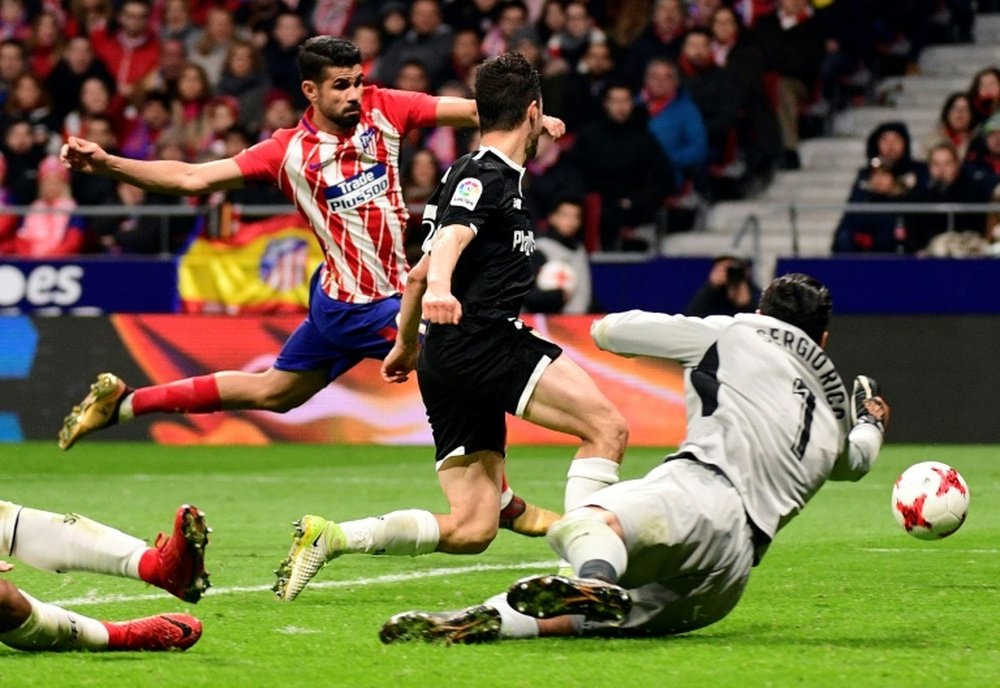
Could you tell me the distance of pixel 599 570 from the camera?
595 cm

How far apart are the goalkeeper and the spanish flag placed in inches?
388

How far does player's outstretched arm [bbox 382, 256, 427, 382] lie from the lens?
282 inches

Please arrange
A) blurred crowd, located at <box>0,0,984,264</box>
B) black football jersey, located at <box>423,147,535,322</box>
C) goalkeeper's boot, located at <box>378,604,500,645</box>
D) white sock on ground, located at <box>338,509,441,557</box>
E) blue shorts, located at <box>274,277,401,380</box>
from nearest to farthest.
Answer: goalkeeper's boot, located at <box>378,604,500,645</box>, black football jersey, located at <box>423,147,535,322</box>, white sock on ground, located at <box>338,509,441,557</box>, blue shorts, located at <box>274,277,401,380</box>, blurred crowd, located at <box>0,0,984,264</box>

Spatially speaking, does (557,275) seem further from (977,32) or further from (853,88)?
(977,32)

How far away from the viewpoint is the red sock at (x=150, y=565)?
19.5 feet

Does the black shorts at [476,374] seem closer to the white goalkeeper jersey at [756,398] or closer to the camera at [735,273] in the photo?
the white goalkeeper jersey at [756,398]

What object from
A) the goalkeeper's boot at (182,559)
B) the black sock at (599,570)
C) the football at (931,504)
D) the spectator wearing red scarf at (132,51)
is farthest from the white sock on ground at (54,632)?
the spectator wearing red scarf at (132,51)

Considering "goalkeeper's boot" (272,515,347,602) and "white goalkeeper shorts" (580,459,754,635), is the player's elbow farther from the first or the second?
"white goalkeeper shorts" (580,459,754,635)

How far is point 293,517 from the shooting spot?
11.0 metres

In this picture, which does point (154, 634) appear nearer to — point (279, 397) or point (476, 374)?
point (476, 374)

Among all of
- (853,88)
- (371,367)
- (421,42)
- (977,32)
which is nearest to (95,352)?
(371,367)

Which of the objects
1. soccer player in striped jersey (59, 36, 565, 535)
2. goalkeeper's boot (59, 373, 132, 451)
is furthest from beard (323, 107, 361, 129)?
goalkeeper's boot (59, 373, 132, 451)

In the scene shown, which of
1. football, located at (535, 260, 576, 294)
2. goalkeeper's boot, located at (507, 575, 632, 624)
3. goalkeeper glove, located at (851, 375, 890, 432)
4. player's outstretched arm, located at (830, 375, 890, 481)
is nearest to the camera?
goalkeeper's boot, located at (507, 575, 632, 624)

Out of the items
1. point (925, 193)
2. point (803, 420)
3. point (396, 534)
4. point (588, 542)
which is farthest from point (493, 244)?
point (925, 193)
